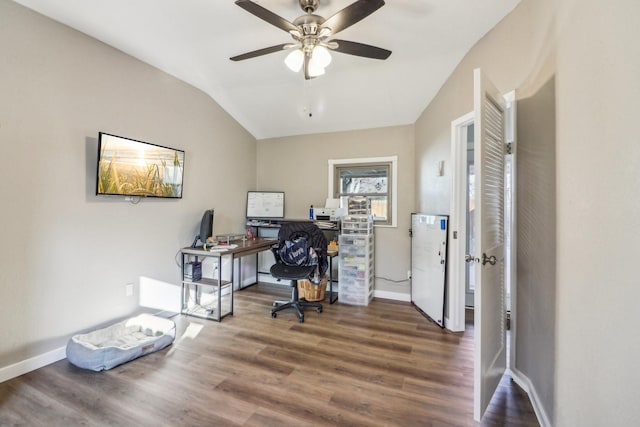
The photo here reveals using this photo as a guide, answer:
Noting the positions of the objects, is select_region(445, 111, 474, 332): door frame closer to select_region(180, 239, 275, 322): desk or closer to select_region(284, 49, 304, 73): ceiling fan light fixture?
select_region(284, 49, 304, 73): ceiling fan light fixture

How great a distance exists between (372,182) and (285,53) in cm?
213

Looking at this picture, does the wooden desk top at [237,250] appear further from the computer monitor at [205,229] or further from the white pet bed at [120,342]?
the white pet bed at [120,342]

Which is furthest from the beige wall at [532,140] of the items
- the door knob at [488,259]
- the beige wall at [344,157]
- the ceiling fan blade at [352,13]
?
the beige wall at [344,157]

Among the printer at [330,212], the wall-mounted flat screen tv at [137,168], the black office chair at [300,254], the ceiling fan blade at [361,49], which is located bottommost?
the black office chair at [300,254]

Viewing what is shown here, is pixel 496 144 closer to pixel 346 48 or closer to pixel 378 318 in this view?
pixel 346 48

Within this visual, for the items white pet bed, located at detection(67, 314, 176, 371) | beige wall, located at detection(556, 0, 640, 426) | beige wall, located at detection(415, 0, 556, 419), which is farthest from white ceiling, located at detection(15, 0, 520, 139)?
white pet bed, located at detection(67, 314, 176, 371)

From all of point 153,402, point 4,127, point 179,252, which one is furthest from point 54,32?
point 153,402

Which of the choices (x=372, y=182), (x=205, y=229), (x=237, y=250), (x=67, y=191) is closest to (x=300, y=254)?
(x=237, y=250)

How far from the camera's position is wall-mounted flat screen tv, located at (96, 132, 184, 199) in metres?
2.34

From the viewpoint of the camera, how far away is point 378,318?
3.10m

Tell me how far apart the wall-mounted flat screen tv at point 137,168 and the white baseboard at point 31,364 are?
1.34 meters

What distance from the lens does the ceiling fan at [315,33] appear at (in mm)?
1554

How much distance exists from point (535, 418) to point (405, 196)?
2.62 m

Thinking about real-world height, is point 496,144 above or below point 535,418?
above
